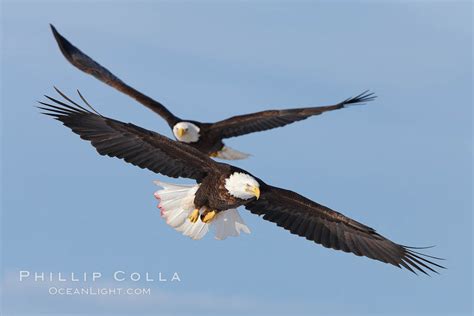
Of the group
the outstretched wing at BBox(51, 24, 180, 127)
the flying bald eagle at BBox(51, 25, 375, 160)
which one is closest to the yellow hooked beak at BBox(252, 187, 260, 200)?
the flying bald eagle at BBox(51, 25, 375, 160)

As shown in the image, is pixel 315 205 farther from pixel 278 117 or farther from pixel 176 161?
pixel 278 117

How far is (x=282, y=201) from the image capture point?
983cm

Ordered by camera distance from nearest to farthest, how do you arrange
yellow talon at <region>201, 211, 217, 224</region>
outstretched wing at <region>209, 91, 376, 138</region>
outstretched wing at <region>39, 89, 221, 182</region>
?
outstretched wing at <region>39, 89, 221, 182</region> → yellow talon at <region>201, 211, 217, 224</region> → outstretched wing at <region>209, 91, 376, 138</region>

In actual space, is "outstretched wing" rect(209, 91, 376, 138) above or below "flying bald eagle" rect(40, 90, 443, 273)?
above

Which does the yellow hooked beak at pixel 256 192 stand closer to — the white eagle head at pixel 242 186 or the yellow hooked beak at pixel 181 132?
the white eagle head at pixel 242 186

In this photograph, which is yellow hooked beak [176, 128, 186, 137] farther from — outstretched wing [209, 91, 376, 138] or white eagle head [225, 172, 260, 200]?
white eagle head [225, 172, 260, 200]

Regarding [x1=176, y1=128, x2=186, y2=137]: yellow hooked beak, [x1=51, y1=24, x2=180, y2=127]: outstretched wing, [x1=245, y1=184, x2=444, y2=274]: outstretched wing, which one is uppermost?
[x1=51, y1=24, x2=180, y2=127]: outstretched wing

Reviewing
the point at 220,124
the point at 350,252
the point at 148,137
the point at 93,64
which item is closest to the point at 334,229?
the point at 350,252

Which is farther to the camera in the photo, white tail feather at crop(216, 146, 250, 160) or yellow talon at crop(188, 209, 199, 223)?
white tail feather at crop(216, 146, 250, 160)

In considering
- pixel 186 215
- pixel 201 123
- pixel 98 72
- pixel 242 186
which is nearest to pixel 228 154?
pixel 201 123

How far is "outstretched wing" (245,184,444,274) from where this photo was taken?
9773mm

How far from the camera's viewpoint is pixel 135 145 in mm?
9016

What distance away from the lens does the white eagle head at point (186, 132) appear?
12.5m

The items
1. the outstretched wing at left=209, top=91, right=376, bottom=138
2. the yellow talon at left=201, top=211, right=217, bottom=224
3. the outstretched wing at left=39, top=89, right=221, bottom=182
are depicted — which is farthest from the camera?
the outstretched wing at left=209, top=91, right=376, bottom=138
